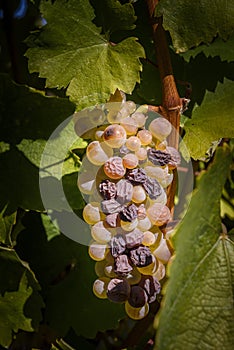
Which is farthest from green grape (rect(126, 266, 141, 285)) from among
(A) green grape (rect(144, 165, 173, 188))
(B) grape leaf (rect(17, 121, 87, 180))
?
(B) grape leaf (rect(17, 121, 87, 180))

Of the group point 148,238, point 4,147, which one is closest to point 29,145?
point 4,147

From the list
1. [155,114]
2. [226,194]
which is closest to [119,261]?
[155,114]

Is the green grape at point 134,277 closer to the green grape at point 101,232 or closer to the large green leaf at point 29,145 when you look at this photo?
the green grape at point 101,232

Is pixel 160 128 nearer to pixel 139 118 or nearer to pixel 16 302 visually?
pixel 139 118

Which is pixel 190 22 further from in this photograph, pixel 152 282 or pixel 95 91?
pixel 152 282

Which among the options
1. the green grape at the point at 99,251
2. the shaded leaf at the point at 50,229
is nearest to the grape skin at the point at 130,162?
the green grape at the point at 99,251

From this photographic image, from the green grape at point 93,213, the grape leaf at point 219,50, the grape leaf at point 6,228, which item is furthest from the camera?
the grape leaf at point 219,50
